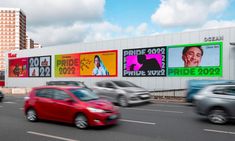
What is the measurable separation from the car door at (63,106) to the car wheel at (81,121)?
0.24m

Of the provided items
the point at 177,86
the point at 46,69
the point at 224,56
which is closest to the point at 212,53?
the point at 224,56

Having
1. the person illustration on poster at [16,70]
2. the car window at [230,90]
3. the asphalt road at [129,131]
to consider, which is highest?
the person illustration on poster at [16,70]

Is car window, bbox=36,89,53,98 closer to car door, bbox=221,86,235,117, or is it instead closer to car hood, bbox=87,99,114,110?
car hood, bbox=87,99,114,110

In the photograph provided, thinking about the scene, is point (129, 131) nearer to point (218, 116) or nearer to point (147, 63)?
point (218, 116)

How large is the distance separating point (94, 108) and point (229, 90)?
5059mm

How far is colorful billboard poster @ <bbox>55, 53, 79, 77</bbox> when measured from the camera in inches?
1494

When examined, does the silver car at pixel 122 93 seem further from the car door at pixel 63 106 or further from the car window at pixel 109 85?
the car door at pixel 63 106


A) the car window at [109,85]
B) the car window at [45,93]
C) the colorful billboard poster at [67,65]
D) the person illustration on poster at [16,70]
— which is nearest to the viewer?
the car window at [45,93]

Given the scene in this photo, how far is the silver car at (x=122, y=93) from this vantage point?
17.6 meters

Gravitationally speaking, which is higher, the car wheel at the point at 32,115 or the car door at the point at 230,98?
the car door at the point at 230,98

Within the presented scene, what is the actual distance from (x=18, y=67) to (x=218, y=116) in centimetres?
4085

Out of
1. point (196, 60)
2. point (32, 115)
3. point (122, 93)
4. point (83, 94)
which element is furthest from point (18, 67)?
point (83, 94)

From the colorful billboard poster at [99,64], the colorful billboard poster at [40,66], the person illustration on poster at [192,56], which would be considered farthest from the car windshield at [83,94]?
the colorful billboard poster at [40,66]

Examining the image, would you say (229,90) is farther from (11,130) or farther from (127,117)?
(11,130)
